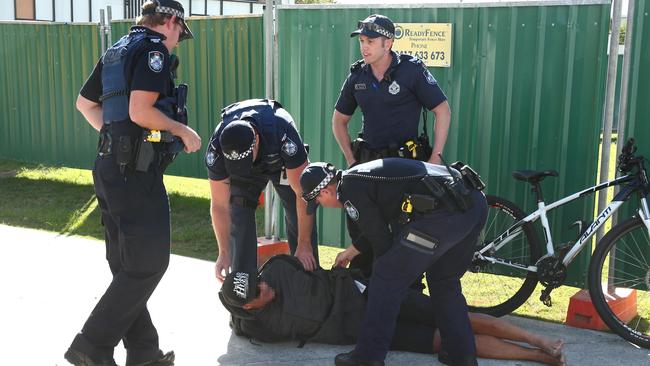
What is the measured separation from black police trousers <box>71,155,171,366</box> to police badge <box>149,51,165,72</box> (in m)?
0.50

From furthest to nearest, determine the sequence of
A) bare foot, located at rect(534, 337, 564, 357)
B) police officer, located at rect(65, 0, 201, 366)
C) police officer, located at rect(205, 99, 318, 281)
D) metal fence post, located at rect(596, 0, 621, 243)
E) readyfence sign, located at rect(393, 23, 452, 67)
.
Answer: readyfence sign, located at rect(393, 23, 452, 67), metal fence post, located at rect(596, 0, 621, 243), police officer, located at rect(205, 99, 318, 281), bare foot, located at rect(534, 337, 564, 357), police officer, located at rect(65, 0, 201, 366)

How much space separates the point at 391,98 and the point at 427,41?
2.81ft

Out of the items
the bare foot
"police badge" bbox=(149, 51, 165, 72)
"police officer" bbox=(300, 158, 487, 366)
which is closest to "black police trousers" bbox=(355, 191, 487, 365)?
"police officer" bbox=(300, 158, 487, 366)

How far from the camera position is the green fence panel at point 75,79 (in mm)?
8305

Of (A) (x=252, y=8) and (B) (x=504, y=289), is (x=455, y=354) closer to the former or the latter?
(B) (x=504, y=289)

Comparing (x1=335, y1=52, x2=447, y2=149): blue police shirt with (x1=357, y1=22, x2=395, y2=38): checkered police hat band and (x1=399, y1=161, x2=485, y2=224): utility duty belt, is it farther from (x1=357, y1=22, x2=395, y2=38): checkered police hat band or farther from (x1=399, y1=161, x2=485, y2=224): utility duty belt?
(x1=399, y1=161, x2=485, y2=224): utility duty belt

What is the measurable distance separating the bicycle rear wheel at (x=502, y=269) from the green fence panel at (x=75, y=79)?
11.5ft

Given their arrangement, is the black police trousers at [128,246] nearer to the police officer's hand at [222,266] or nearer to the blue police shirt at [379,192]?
the police officer's hand at [222,266]

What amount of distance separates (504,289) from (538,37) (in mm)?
1860

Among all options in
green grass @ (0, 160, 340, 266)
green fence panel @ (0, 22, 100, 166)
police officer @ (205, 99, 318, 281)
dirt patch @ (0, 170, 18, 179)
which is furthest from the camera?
dirt patch @ (0, 170, 18, 179)

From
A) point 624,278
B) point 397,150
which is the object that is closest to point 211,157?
point 397,150

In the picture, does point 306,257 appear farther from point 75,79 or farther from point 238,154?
point 75,79

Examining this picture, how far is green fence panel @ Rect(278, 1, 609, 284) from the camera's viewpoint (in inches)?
199

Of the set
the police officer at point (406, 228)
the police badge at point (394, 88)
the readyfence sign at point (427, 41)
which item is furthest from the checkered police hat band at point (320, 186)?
the readyfence sign at point (427, 41)
